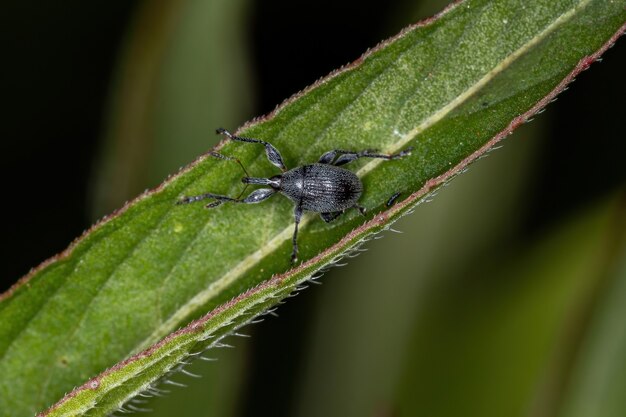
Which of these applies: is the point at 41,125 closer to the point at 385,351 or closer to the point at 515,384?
the point at 385,351

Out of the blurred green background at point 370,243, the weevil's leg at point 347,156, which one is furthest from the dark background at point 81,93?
the weevil's leg at point 347,156

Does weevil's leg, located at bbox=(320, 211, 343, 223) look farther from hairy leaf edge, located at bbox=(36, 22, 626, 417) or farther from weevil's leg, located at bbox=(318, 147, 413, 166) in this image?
hairy leaf edge, located at bbox=(36, 22, 626, 417)

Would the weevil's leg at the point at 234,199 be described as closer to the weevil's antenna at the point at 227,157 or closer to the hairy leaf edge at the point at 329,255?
the weevil's antenna at the point at 227,157

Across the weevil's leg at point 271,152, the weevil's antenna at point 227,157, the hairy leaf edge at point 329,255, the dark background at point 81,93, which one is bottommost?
the hairy leaf edge at point 329,255

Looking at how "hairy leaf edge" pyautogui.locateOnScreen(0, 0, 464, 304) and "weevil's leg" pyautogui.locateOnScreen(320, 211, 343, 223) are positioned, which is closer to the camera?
"hairy leaf edge" pyautogui.locateOnScreen(0, 0, 464, 304)

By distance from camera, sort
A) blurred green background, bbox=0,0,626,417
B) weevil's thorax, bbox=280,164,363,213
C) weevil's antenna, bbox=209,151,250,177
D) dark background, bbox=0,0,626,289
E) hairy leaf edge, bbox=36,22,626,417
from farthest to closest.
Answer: dark background, bbox=0,0,626,289 < blurred green background, bbox=0,0,626,417 < weevil's thorax, bbox=280,164,363,213 < weevil's antenna, bbox=209,151,250,177 < hairy leaf edge, bbox=36,22,626,417

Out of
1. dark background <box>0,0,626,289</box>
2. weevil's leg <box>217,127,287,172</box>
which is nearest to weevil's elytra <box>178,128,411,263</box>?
weevil's leg <box>217,127,287,172</box>

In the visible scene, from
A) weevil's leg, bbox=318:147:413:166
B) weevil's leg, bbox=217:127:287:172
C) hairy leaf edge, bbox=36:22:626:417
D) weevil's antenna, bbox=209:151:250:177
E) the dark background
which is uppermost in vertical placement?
the dark background
